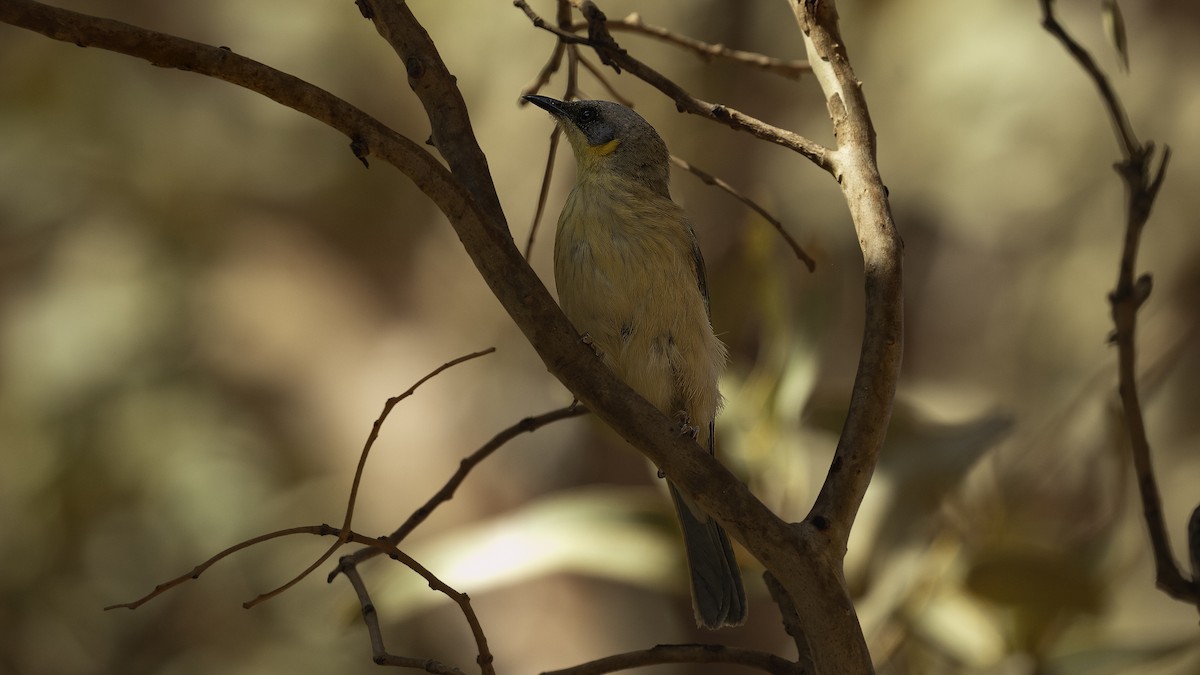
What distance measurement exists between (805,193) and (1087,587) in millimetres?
2870

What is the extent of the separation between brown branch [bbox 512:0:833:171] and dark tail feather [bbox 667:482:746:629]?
0.81 m

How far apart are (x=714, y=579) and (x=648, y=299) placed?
1.86ft

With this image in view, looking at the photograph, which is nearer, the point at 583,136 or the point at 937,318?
the point at 583,136

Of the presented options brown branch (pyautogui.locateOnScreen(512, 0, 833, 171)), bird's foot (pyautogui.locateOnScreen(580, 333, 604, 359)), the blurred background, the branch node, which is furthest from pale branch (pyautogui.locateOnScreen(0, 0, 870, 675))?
the blurred background

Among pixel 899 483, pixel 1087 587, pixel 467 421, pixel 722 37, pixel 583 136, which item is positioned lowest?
pixel 1087 587

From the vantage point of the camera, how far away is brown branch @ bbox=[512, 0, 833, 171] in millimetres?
1410

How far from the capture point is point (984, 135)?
4676mm

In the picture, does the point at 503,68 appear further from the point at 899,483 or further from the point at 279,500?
the point at 899,483

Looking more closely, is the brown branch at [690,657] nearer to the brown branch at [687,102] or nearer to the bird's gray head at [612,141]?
the brown branch at [687,102]

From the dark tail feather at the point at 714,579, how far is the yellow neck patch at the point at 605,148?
0.81 metres

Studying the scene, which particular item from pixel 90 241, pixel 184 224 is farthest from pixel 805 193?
pixel 90 241

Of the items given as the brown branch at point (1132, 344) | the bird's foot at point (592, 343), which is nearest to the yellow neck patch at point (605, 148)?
the bird's foot at point (592, 343)

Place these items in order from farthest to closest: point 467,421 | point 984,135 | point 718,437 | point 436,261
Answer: point 436,261
point 467,421
point 984,135
point 718,437

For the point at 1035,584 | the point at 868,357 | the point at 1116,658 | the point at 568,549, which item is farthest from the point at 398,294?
the point at 868,357
